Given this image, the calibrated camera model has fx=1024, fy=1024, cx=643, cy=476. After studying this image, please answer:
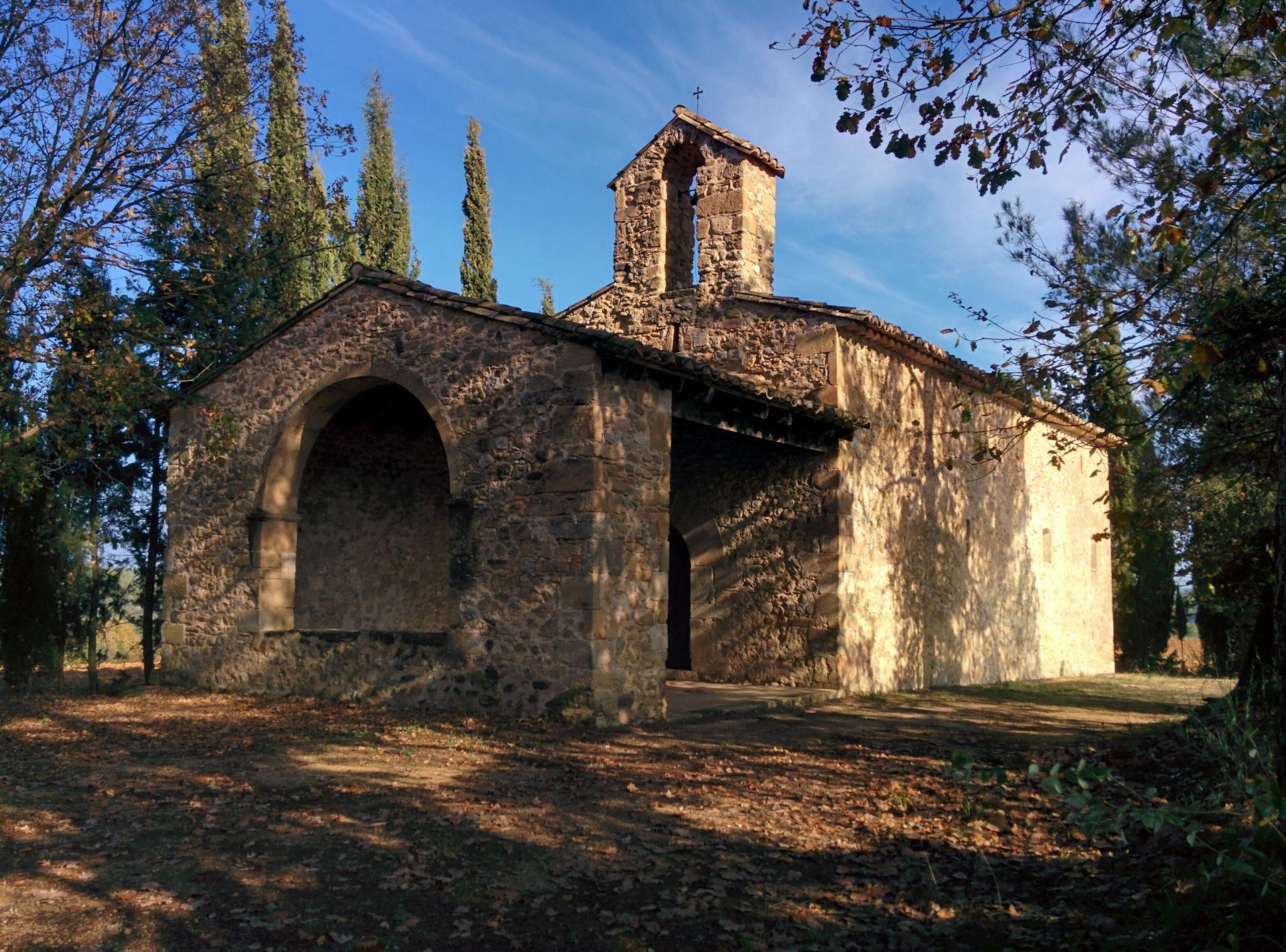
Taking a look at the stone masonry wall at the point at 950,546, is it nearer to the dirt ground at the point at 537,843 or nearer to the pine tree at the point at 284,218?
the dirt ground at the point at 537,843

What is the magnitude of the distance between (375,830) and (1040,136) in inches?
196

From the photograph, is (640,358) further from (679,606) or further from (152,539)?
(152,539)

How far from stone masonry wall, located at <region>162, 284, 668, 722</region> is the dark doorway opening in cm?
443

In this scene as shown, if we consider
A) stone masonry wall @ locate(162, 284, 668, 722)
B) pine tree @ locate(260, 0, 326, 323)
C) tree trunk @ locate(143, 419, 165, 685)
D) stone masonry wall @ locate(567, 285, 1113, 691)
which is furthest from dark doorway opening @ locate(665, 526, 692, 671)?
tree trunk @ locate(143, 419, 165, 685)

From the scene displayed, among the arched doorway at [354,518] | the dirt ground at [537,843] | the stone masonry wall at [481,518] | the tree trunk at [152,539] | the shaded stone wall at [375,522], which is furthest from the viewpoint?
the tree trunk at [152,539]

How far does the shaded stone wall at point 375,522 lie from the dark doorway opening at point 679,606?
312 cm

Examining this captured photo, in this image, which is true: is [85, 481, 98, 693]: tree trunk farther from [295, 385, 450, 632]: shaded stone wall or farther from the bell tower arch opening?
the bell tower arch opening

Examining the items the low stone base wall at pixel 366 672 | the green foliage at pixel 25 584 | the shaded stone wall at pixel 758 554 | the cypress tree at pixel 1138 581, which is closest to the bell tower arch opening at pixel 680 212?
the shaded stone wall at pixel 758 554

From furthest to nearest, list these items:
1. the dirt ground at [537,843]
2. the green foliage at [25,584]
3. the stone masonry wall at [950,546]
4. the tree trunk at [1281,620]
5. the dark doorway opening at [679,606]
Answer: the dark doorway opening at [679,606] < the stone masonry wall at [950,546] < the green foliage at [25,584] < the dirt ground at [537,843] < the tree trunk at [1281,620]

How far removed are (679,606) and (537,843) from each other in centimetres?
905

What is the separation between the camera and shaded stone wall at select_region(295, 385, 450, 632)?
13000 mm

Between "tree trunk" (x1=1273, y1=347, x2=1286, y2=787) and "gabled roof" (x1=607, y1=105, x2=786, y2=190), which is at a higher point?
"gabled roof" (x1=607, y1=105, x2=786, y2=190)

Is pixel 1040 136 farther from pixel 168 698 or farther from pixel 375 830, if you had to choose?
pixel 168 698

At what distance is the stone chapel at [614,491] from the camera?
30.3 ft
